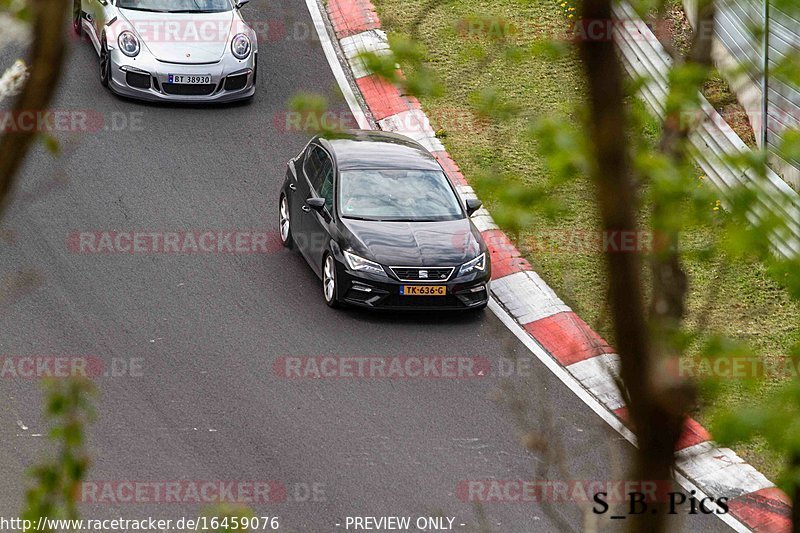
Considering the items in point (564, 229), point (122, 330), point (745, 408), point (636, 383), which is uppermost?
point (636, 383)

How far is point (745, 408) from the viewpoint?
335 cm

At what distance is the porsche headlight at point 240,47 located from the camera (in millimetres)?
16484

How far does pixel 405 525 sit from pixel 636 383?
22.0 ft

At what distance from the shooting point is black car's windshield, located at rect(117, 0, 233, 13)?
55.1 ft

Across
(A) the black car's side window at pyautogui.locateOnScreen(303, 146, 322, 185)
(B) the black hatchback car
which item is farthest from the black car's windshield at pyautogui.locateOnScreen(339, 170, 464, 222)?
(A) the black car's side window at pyautogui.locateOnScreen(303, 146, 322, 185)

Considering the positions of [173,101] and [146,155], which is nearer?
[146,155]

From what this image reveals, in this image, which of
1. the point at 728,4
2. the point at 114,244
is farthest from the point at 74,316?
the point at 728,4

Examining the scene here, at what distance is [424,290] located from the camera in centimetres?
1235

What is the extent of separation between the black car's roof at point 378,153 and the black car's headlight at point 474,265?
4.94ft

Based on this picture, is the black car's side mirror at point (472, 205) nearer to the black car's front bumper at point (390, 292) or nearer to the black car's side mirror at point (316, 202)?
the black car's front bumper at point (390, 292)

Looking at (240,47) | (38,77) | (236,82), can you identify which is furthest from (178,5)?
(38,77)

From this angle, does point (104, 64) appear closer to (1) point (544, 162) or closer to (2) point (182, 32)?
(2) point (182, 32)

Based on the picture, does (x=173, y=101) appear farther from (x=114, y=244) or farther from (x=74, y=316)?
(x=74, y=316)

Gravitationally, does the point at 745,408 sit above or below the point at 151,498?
above
